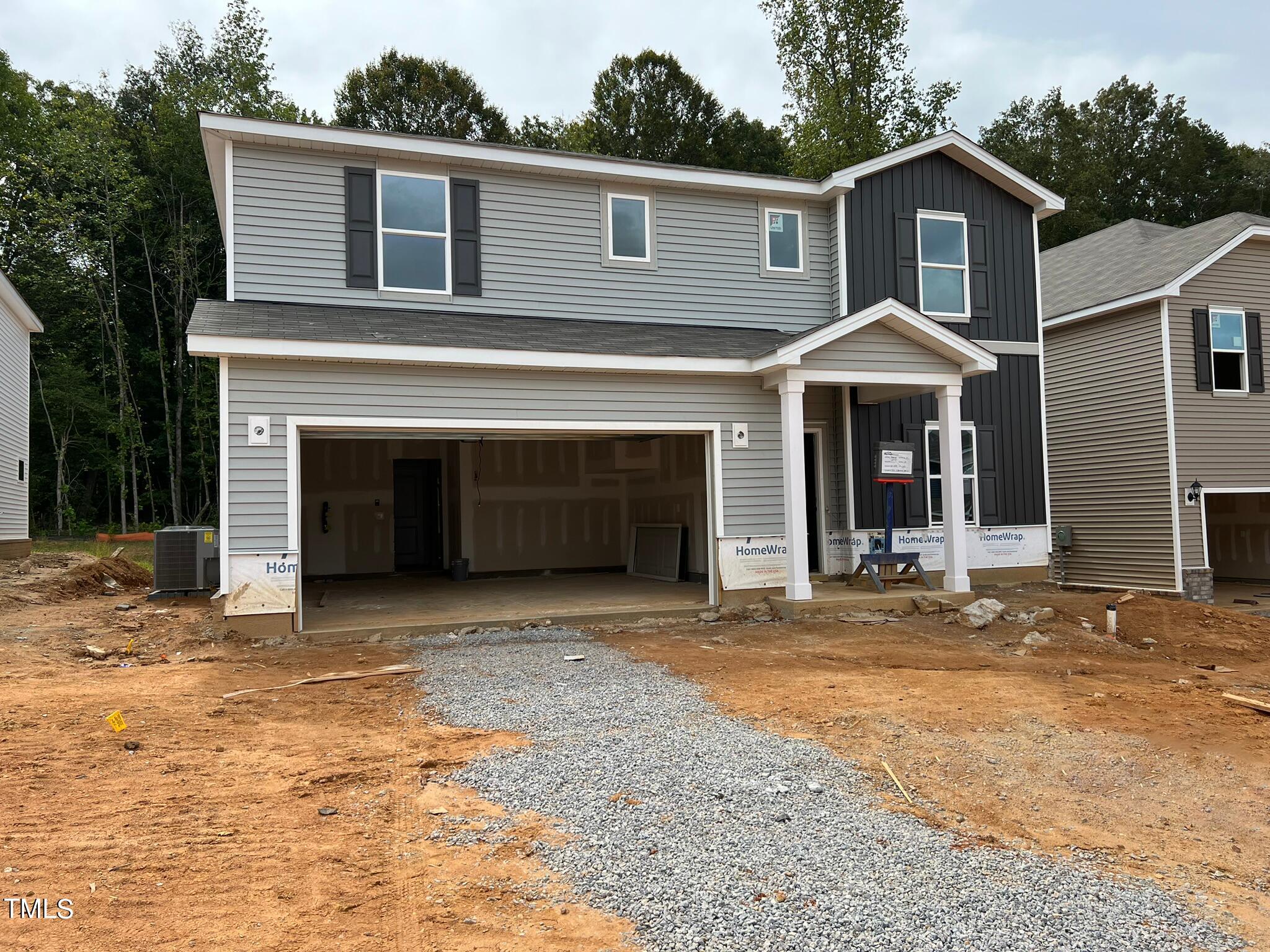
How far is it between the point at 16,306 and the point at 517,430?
12176 millimetres

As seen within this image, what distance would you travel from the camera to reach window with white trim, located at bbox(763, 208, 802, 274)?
498 inches

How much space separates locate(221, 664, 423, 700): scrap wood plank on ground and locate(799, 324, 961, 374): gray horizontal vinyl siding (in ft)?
19.0

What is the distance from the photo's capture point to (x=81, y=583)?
1285 cm

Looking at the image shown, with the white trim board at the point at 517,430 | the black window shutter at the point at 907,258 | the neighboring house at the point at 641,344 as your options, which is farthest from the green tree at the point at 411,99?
the white trim board at the point at 517,430

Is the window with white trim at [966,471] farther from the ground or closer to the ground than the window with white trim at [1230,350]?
closer to the ground

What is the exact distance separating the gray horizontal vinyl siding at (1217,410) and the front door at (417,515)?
12.9 m

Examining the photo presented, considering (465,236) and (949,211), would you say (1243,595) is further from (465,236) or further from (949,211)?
(465,236)

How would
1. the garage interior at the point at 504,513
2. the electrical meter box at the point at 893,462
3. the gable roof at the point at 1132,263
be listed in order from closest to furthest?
the electrical meter box at the point at 893,462 < the gable roof at the point at 1132,263 < the garage interior at the point at 504,513

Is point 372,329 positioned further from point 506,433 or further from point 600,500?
point 600,500

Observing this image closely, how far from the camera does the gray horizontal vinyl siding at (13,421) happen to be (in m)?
15.3

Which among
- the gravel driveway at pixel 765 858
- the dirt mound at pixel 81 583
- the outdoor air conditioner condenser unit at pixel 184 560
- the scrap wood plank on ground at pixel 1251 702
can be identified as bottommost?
the scrap wood plank on ground at pixel 1251 702

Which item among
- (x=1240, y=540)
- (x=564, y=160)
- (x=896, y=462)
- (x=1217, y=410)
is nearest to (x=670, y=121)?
(x=564, y=160)

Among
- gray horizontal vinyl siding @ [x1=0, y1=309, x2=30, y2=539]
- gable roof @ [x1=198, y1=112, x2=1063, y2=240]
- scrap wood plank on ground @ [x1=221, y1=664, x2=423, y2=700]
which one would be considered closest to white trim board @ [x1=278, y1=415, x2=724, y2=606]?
scrap wood plank on ground @ [x1=221, y1=664, x2=423, y2=700]

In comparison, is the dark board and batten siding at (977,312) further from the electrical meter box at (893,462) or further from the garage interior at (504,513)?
the garage interior at (504,513)
